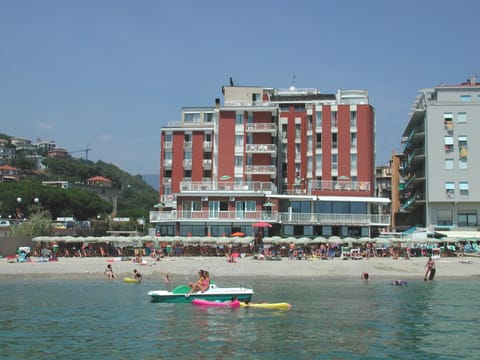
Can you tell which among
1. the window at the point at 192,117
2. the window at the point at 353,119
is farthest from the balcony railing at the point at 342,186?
the window at the point at 192,117

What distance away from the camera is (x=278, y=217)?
68.6 m

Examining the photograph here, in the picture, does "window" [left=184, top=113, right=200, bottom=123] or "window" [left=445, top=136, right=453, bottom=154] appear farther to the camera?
"window" [left=184, top=113, right=200, bottom=123]

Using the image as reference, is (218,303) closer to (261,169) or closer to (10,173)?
(261,169)

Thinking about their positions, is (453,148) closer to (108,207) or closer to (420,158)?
(420,158)

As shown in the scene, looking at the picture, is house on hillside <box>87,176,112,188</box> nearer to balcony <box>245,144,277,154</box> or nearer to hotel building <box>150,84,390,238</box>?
hotel building <box>150,84,390,238</box>

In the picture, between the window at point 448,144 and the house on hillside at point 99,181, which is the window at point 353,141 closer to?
the window at point 448,144

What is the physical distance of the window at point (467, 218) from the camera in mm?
75812

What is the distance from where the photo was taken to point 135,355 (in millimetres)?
21109

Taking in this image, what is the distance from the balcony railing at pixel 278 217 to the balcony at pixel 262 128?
1250cm

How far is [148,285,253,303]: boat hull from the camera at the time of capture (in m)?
33.2

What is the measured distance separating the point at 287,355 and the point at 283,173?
65.8 metres

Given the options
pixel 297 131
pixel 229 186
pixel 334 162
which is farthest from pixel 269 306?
pixel 297 131

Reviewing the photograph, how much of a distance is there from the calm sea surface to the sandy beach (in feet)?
31.3

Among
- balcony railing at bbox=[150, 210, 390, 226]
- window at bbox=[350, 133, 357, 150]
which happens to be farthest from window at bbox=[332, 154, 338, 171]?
balcony railing at bbox=[150, 210, 390, 226]
